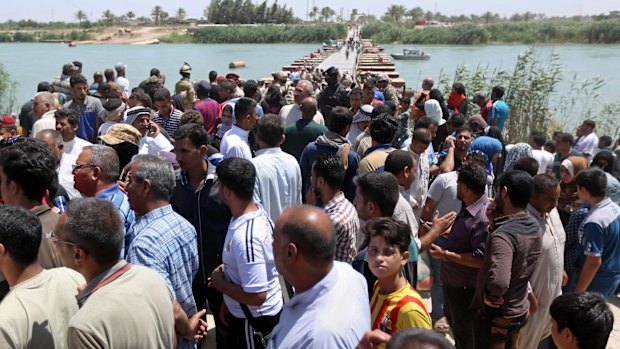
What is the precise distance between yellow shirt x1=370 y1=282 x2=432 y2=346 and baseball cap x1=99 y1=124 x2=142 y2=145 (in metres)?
2.98

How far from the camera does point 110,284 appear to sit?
2.27 metres

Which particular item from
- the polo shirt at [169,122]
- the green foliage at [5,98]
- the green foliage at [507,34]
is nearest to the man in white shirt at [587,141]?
the polo shirt at [169,122]

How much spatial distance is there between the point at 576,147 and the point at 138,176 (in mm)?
7147

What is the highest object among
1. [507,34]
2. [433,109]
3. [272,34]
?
[507,34]

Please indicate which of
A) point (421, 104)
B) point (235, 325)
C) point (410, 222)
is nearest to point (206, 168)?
point (235, 325)

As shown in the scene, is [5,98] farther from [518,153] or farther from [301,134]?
[518,153]

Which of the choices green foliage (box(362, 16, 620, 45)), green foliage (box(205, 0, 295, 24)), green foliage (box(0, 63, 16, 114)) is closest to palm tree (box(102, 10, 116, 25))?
green foliage (box(205, 0, 295, 24))

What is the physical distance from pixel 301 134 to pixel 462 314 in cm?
283

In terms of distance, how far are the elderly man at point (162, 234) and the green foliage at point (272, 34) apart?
7281 cm

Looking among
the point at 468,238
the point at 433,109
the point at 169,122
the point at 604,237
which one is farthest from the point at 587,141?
the point at 169,122

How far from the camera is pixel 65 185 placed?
173 inches

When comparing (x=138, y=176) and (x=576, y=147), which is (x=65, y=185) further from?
(x=576, y=147)

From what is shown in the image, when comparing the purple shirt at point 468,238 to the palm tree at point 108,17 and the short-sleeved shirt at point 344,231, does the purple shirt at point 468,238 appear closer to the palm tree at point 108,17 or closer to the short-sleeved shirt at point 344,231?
the short-sleeved shirt at point 344,231

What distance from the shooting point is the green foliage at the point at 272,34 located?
247 ft
